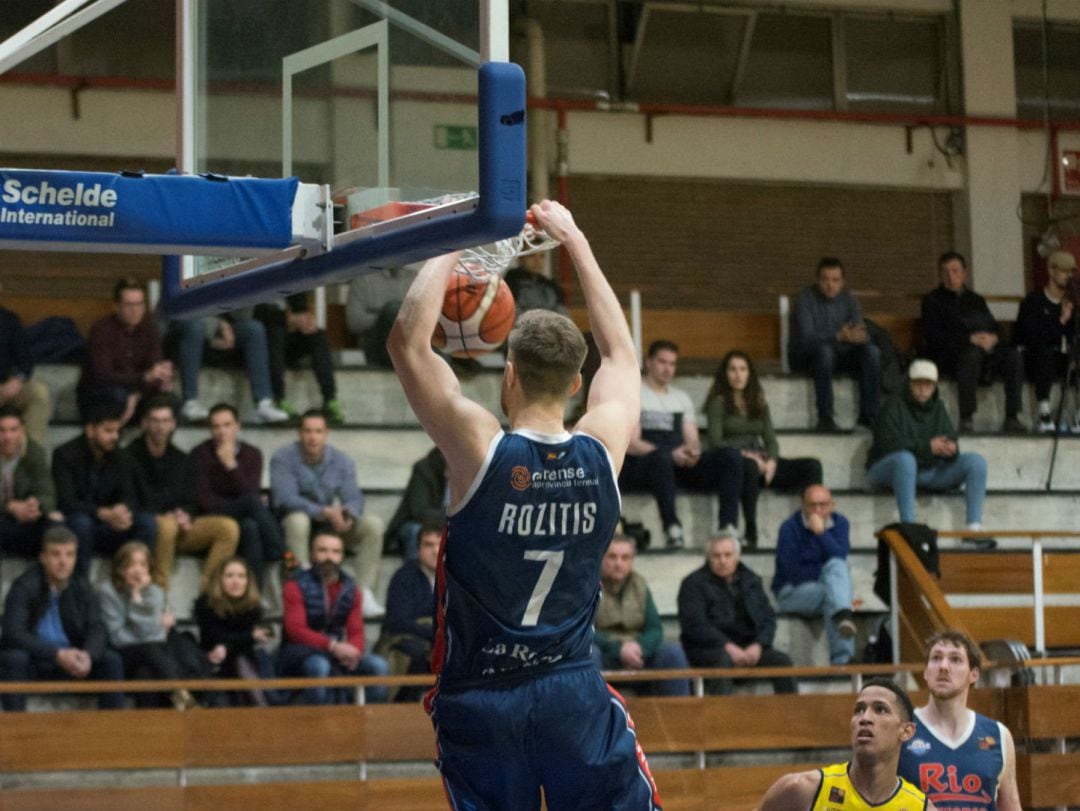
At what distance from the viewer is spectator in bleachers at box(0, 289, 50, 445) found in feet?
32.6

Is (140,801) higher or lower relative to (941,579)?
lower

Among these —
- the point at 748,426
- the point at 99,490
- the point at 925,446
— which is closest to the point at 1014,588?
the point at 925,446

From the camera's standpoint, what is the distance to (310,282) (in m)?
4.64

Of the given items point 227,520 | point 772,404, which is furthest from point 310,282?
point 772,404

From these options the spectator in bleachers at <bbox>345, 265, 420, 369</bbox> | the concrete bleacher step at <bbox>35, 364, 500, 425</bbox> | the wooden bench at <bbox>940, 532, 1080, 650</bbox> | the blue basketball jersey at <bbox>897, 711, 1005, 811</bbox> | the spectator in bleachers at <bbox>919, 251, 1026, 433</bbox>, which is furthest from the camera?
the spectator in bleachers at <bbox>919, 251, 1026, 433</bbox>

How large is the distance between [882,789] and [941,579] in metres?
4.27

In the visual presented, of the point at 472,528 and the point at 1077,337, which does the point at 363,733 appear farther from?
the point at 1077,337

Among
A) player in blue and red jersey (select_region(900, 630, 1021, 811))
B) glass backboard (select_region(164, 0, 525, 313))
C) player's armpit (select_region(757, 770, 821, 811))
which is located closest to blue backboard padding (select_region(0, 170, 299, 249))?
glass backboard (select_region(164, 0, 525, 313))

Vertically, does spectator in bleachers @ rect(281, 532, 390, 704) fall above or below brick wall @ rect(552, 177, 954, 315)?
below

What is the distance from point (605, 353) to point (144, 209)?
3.78 feet

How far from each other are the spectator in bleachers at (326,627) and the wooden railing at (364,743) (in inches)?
15.8

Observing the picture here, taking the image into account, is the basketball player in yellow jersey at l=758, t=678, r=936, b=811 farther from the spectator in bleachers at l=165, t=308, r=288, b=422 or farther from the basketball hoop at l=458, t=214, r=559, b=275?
the spectator in bleachers at l=165, t=308, r=288, b=422

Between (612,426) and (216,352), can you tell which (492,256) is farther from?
(216,352)

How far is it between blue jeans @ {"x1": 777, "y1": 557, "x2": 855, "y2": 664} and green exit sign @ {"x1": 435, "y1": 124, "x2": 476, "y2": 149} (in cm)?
610
